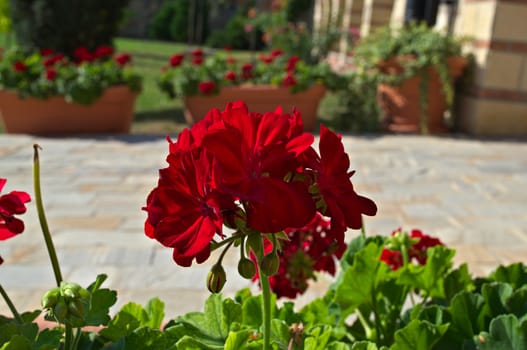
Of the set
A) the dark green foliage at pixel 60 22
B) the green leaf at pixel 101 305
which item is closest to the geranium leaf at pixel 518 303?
the green leaf at pixel 101 305

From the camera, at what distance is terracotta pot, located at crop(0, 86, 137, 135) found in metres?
5.43

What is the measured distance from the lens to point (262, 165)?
26.4 inches

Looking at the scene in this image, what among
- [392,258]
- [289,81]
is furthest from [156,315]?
[289,81]

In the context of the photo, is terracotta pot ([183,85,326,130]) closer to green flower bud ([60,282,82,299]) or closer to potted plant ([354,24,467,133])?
potted plant ([354,24,467,133])

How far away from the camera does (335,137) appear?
0.75m

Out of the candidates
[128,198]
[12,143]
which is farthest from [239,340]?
[12,143]

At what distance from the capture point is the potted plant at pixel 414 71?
5633mm

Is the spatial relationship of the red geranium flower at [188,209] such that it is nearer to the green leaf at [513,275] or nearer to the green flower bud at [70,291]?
the green flower bud at [70,291]

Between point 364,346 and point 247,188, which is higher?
point 247,188

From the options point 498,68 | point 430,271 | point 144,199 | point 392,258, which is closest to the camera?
point 430,271

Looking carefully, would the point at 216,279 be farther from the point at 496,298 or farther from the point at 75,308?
the point at 496,298

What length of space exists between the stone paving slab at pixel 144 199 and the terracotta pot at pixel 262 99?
0.65 meters

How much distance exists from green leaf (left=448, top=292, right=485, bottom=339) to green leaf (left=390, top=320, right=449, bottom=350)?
4.9 inches

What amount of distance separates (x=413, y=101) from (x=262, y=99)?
1523mm
